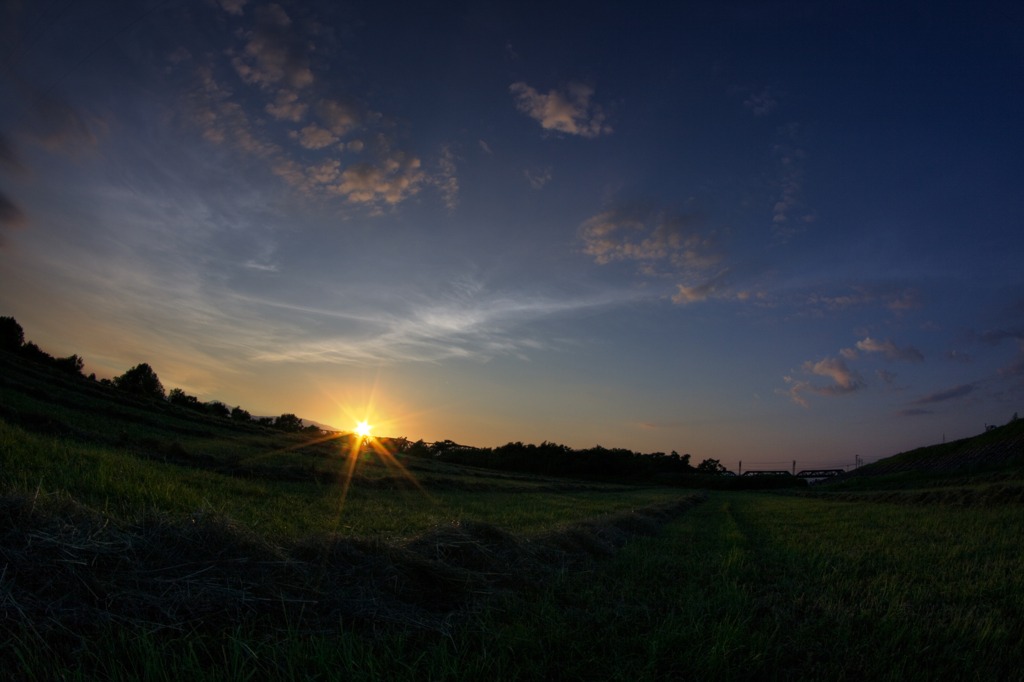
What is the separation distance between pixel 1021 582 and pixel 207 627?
26.1 ft

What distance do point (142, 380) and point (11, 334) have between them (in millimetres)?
14081

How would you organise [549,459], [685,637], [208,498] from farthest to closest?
1. [549,459]
2. [208,498]
3. [685,637]

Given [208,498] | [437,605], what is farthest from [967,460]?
[208,498]

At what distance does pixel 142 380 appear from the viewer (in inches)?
2432

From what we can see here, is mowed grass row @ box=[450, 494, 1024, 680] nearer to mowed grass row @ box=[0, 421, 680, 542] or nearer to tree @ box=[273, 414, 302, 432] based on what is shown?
mowed grass row @ box=[0, 421, 680, 542]

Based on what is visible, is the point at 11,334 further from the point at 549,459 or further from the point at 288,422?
the point at 549,459

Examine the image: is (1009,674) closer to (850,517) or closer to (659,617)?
(659,617)

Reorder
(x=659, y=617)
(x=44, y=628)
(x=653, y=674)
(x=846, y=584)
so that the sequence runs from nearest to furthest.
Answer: (x=44, y=628) → (x=653, y=674) → (x=659, y=617) → (x=846, y=584)

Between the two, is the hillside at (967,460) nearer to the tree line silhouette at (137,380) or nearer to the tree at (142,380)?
the tree line silhouette at (137,380)

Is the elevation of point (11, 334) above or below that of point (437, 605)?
above

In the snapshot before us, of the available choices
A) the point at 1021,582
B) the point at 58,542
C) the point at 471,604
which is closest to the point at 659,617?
the point at 471,604

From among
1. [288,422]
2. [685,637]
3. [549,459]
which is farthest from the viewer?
[549,459]

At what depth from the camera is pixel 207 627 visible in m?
2.90

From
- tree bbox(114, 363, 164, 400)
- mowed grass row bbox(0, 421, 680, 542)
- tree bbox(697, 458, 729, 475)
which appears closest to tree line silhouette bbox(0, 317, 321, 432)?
tree bbox(114, 363, 164, 400)
